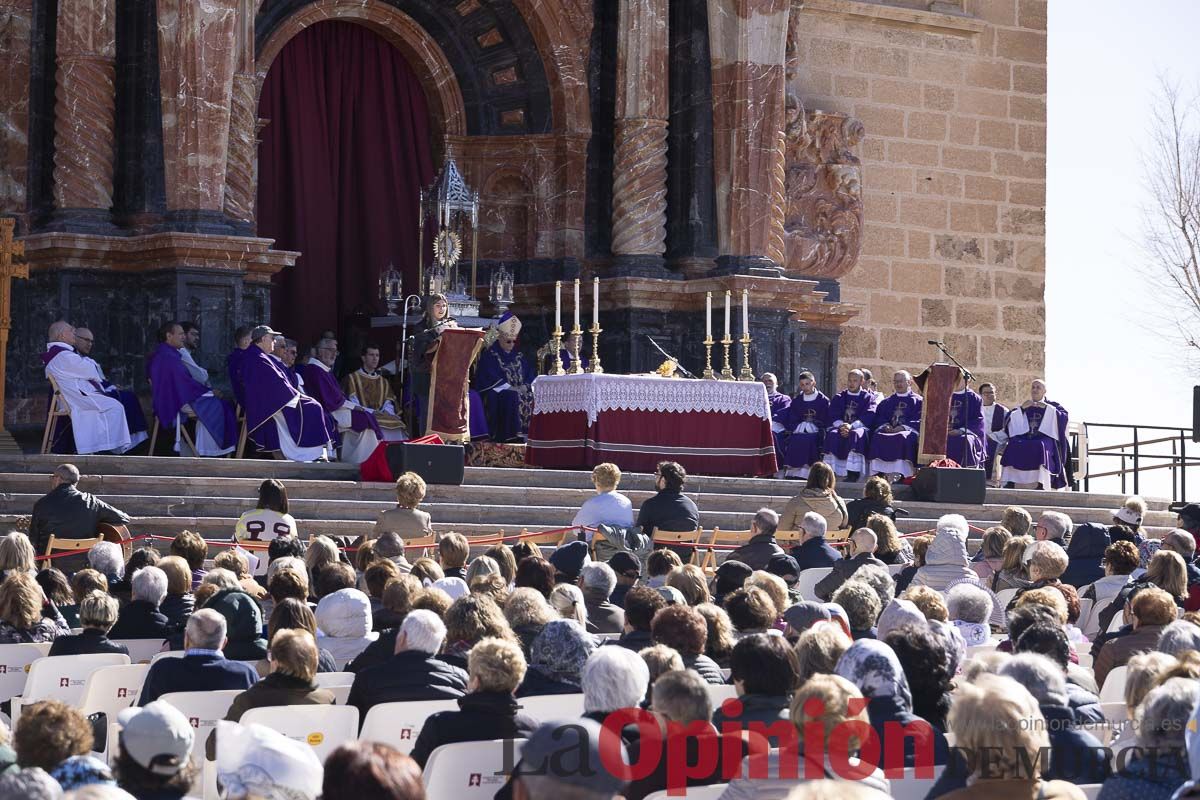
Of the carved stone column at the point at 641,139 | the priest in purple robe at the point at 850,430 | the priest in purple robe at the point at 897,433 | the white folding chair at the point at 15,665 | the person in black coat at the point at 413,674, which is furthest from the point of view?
the carved stone column at the point at 641,139

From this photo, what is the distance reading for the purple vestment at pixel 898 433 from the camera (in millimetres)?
17938

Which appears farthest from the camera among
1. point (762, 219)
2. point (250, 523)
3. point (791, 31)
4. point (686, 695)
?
point (791, 31)

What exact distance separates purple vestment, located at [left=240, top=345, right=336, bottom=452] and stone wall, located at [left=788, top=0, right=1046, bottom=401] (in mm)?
8341

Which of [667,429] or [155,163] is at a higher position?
[155,163]

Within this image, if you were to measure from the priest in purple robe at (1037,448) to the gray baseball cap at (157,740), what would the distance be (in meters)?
15.6

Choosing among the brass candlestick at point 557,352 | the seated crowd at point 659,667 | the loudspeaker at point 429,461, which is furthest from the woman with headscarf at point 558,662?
the brass candlestick at point 557,352

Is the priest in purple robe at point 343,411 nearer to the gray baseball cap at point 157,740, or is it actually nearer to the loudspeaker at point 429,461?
the loudspeaker at point 429,461

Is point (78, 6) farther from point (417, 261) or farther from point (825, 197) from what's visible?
point (825, 197)

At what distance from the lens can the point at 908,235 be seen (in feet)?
73.0

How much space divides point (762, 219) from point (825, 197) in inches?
95.4

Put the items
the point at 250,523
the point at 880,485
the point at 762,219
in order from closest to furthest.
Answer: the point at 250,523, the point at 880,485, the point at 762,219

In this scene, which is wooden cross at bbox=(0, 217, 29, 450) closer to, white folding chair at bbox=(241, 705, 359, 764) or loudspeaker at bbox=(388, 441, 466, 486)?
loudspeaker at bbox=(388, 441, 466, 486)

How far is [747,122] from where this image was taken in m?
19.1

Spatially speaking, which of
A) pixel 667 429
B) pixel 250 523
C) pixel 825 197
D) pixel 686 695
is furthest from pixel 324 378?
pixel 686 695
